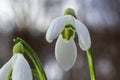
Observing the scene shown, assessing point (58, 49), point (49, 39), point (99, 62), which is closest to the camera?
point (49, 39)

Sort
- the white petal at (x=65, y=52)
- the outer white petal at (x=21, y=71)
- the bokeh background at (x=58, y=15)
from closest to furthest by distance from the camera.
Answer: the outer white petal at (x=21, y=71) < the white petal at (x=65, y=52) < the bokeh background at (x=58, y=15)

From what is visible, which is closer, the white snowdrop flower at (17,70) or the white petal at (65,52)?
the white snowdrop flower at (17,70)

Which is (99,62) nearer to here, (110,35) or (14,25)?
(110,35)

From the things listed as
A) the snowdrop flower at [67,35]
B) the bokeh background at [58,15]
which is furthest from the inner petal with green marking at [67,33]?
the bokeh background at [58,15]

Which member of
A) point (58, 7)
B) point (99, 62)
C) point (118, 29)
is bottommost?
point (99, 62)

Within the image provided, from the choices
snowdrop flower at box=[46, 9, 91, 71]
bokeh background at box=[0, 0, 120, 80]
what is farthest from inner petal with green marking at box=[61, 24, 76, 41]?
bokeh background at box=[0, 0, 120, 80]

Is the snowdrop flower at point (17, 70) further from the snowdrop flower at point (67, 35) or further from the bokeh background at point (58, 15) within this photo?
the bokeh background at point (58, 15)

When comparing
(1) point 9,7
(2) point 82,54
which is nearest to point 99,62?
(2) point 82,54

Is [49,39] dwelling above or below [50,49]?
above
